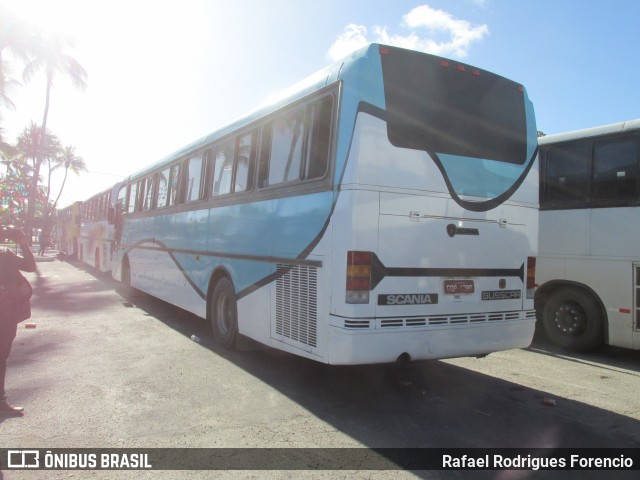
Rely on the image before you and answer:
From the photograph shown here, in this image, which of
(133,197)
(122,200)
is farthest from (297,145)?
(122,200)

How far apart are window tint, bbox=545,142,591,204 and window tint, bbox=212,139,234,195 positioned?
5.25 metres

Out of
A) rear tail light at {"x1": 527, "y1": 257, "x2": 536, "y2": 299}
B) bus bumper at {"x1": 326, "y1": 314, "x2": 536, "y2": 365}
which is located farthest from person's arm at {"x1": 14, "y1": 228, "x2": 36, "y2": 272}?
rear tail light at {"x1": 527, "y1": 257, "x2": 536, "y2": 299}

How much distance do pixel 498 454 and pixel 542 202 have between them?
546 centimetres

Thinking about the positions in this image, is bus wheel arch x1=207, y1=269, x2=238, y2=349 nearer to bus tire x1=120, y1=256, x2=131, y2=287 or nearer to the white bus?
the white bus

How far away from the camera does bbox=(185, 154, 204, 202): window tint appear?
8094 millimetres

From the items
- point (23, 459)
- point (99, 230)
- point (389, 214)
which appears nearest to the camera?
point (23, 459)

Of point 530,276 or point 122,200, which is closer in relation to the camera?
point 530,276

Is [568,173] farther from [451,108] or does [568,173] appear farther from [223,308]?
[223,308]

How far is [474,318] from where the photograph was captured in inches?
200

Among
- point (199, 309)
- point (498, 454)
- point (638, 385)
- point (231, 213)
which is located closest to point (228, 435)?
point (498, 454)

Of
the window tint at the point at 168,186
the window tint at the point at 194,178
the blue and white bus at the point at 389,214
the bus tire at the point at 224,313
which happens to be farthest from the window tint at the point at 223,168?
the window tint at the point at 168,186

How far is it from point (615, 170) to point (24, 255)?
7779 millimetres

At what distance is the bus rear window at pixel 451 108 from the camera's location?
4734 millimetres

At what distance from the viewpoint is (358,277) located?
14.4ft
